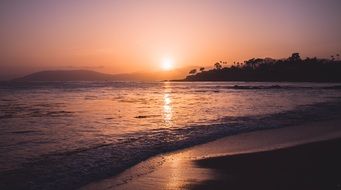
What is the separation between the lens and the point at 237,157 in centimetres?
1192

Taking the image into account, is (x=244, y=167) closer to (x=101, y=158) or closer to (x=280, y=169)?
(x=280, y=169)

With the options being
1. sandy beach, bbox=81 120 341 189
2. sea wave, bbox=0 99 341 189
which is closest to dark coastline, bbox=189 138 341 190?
sandy beach, bbox=81 120 341 189

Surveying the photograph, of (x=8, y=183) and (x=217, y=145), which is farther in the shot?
(x=217, y=145)

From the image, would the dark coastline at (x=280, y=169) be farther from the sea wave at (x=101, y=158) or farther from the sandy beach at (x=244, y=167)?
the sea wave at (x=101, y=158)

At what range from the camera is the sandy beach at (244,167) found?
28.2 feet

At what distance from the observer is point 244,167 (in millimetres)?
10438

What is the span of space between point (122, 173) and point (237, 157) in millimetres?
3927

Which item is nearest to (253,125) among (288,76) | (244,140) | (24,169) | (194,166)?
(244,140)

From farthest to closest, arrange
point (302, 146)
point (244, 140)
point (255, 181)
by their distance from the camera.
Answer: point (244, 140)
point (302, 146)
point (255, 181)

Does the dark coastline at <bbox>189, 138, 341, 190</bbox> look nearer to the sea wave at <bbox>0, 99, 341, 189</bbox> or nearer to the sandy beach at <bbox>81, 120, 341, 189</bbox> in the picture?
the sandy beach at <bbox>81, 120, 341, 189</bbox>

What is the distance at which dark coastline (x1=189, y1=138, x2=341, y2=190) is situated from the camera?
330 inches

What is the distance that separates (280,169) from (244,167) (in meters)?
1.01

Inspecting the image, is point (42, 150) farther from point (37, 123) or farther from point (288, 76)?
point (288, 76)

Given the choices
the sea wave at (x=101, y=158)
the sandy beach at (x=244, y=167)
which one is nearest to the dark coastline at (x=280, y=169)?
the sandy beach at (x=244, y=167)
